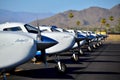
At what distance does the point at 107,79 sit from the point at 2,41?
5211 mm

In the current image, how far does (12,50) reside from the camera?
30.6 ft

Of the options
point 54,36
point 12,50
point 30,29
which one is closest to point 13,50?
point 12,50

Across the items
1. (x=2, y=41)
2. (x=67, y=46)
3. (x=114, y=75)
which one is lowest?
(x=114, y=75)

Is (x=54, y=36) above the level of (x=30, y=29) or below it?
below

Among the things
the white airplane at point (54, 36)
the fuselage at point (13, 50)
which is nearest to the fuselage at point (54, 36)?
the white airplane at point (54, 36)

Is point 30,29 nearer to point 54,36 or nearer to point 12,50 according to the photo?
point 54,36

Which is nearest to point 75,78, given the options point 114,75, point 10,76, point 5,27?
point 114,75

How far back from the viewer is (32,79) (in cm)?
1252

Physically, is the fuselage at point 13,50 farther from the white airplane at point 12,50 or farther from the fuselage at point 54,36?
the fuselage at point 54,36

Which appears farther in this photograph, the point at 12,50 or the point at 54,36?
the point at 54,36

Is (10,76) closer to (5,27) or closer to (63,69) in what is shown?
(63,69)

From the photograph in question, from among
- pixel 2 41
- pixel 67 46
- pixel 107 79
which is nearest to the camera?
pixel 2 41

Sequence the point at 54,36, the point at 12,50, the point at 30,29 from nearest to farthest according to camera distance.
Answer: the point at 12,50 → the point at 30,29 → the point at 54,36

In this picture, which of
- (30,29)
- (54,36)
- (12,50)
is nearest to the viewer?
(12,50)
